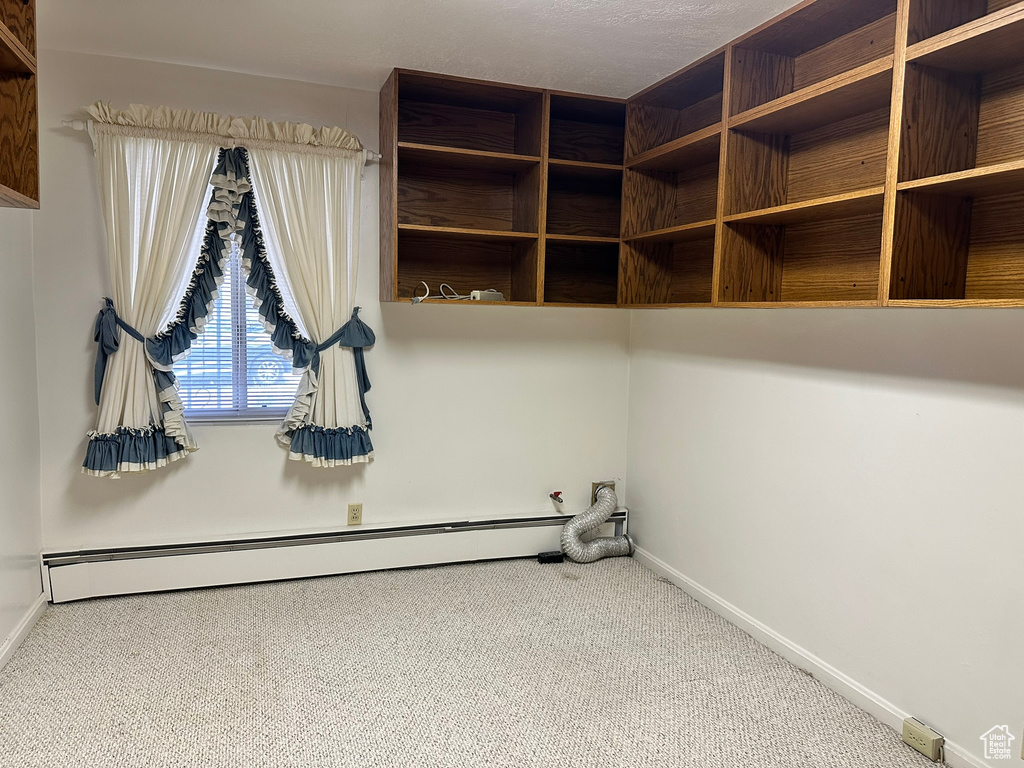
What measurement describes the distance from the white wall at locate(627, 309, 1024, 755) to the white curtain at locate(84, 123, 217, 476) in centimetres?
228

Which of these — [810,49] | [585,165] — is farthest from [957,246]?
[585,165]

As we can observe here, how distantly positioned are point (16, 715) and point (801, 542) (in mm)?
2694

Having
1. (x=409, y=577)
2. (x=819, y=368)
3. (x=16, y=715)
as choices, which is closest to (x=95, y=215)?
(x=16, y=715)

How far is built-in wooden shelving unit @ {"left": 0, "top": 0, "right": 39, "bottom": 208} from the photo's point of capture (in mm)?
1868

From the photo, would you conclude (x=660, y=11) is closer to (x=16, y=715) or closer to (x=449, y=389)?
(x=449, y=389)

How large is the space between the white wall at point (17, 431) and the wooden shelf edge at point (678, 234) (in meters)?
2.52

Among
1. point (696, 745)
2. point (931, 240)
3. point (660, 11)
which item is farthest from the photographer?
point (660, 11)

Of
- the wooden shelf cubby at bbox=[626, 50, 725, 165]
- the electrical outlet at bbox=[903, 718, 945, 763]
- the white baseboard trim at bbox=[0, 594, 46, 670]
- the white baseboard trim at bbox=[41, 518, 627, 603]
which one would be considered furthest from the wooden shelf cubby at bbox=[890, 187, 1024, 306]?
the white baseboard trim at bbox=[0, 594, 46, 670]

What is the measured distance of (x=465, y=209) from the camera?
11.0ft

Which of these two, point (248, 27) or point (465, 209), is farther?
point (465, 209)

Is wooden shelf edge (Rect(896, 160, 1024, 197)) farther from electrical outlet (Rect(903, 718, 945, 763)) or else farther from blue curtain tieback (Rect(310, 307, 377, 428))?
blue curtain tieback (Rect(310, 307, 377, 428))

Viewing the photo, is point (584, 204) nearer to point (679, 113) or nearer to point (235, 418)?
point (679, 113)

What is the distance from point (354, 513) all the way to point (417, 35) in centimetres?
212

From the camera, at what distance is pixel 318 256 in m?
3.11
